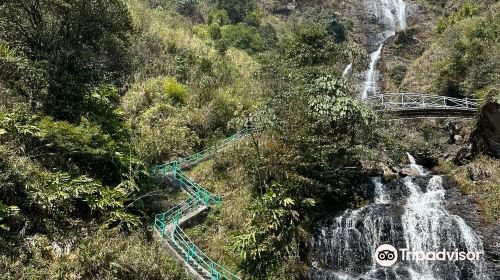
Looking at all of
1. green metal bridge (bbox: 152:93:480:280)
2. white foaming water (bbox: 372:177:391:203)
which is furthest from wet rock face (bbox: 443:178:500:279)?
green metal bridge (bbox: 152:93:480:280)

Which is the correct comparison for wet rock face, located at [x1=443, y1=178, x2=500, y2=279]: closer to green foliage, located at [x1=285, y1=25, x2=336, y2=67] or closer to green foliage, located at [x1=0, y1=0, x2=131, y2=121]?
green foliage, located at [x1=285, y1=25, x2=336, y2=67]

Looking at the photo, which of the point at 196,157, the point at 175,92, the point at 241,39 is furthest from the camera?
the point at 241,39

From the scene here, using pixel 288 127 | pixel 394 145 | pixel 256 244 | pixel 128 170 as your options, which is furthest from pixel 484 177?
pixel 128 170

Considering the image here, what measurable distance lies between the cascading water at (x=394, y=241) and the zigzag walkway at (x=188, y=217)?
341cm

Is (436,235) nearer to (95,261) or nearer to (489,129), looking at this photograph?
(489,129)

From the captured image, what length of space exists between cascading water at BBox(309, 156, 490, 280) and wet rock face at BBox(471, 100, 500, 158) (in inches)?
143

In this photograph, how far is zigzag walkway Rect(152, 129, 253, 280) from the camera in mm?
13992

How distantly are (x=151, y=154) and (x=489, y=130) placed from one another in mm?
14448

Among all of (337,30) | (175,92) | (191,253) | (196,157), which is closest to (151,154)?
(196,157)

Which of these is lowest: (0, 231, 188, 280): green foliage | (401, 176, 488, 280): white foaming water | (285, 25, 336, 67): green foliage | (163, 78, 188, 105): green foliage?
(0, 231, 188, 280): green foliage

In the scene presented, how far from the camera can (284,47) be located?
27422 mm

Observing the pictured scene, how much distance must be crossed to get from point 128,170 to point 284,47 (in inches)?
595

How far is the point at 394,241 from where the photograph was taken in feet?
46.3

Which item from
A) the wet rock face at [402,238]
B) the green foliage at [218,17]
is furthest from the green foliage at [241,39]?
the wet rock face at [402,238]
